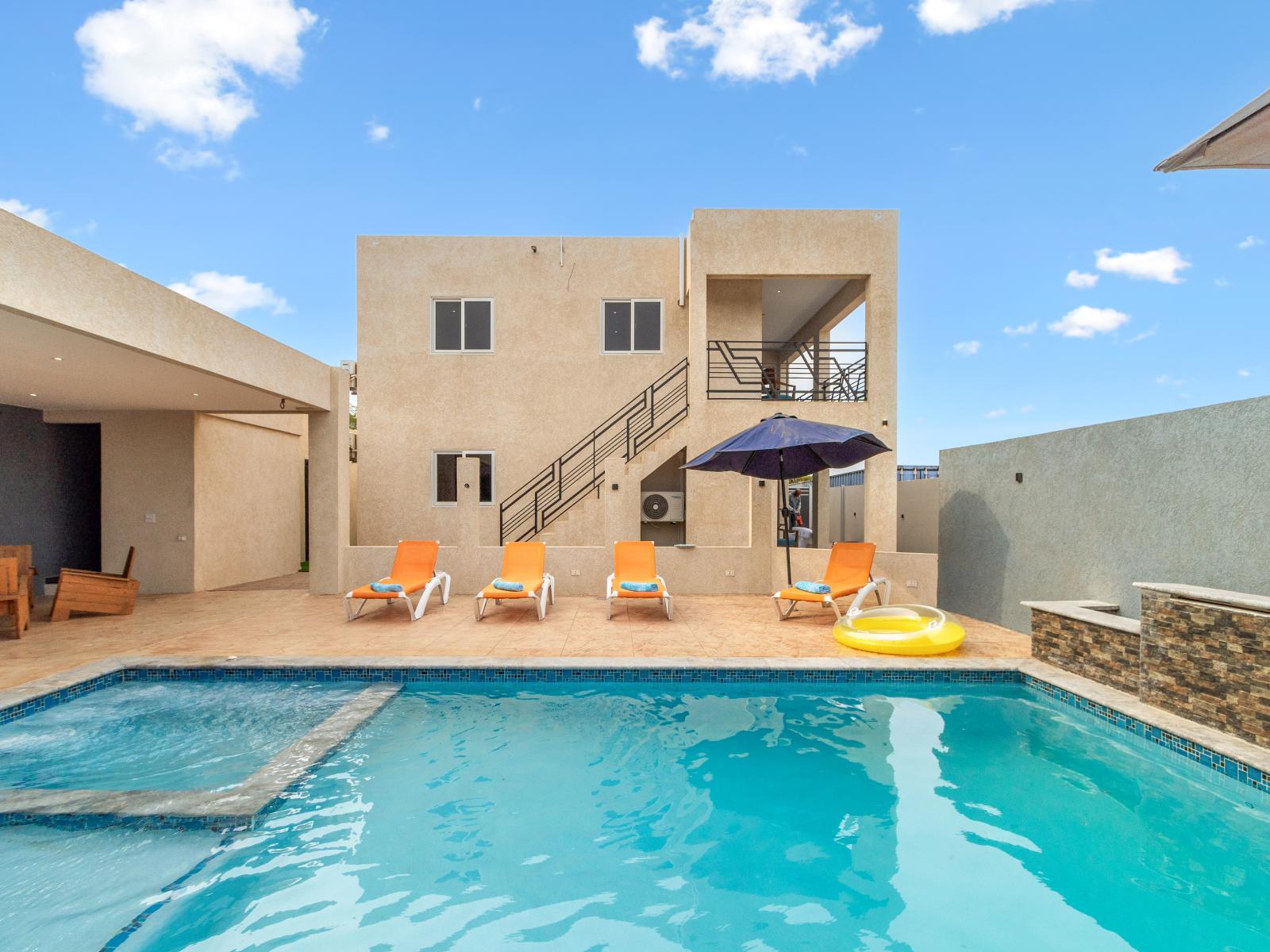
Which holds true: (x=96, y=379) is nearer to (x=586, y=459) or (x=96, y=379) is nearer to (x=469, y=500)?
(x=469, y=500)

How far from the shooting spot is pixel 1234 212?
43.9ft

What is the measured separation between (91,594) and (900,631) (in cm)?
1026

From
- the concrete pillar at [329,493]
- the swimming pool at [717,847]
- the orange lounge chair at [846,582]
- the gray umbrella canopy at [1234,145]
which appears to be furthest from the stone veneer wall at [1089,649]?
the concrete pillar at [329,493]

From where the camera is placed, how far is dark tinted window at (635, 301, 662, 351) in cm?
1375

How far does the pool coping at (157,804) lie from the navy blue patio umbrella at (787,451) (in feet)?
19.4

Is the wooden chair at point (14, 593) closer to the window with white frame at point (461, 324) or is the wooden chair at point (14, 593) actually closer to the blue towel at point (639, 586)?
the blue towel at point (639, 586)

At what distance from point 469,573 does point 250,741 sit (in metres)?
5.68

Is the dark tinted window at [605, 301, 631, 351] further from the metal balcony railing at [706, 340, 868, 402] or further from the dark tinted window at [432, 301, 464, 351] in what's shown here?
the dark tinted window at [432, 301, 464, 351]

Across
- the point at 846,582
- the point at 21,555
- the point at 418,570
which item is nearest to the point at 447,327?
the point at 418,570

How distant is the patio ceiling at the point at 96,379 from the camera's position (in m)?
6.26

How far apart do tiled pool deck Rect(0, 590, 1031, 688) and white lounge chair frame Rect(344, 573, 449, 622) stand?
13 centimetres

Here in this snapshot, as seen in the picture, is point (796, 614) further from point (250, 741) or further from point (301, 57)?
point (301, 57)

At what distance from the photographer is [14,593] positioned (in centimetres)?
770

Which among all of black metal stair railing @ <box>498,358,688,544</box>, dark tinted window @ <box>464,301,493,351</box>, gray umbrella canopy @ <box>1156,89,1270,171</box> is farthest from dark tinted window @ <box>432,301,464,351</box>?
gray umbrella canopy @ <box>1156,89,1270,171</box>
